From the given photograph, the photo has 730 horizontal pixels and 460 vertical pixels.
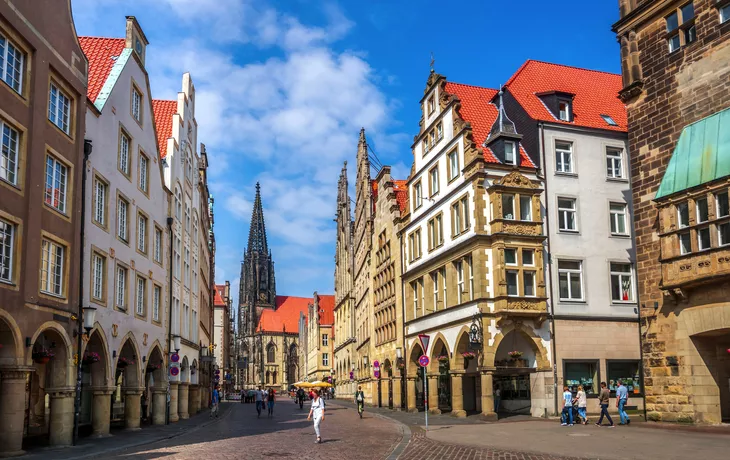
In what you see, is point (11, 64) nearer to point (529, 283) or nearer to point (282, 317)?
point (529, 283)

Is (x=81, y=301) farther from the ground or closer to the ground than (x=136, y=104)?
closer to the ground

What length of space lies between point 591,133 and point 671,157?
11.3m

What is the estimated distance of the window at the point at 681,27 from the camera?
2344 centimetres

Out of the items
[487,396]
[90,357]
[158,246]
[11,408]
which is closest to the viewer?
[11,408]

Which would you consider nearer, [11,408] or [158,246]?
[11,408]

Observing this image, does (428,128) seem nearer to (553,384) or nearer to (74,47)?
(553,384)

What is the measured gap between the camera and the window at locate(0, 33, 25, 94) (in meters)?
18.2

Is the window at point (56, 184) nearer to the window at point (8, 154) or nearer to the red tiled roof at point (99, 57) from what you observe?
the window at point (8, 154)

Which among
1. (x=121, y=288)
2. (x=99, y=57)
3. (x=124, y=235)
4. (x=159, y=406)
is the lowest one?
(x=159, y=406)

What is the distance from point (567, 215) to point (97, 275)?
827 inches

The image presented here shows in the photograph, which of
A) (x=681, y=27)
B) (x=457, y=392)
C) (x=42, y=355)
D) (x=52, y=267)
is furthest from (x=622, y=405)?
(x=52, y=267)

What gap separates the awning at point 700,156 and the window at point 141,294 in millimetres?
20638

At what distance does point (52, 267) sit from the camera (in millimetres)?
20844

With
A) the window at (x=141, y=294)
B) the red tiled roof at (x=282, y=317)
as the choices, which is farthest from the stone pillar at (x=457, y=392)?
the red tiled roof at (x=282, y=317)
